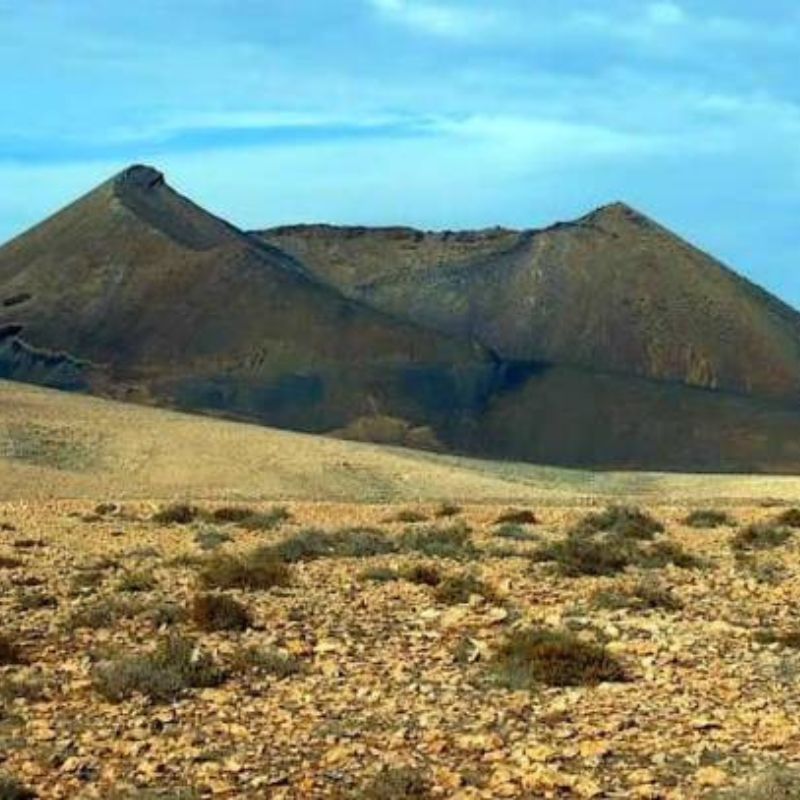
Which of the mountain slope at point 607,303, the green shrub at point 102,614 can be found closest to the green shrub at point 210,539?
the green shrub at point 102,614

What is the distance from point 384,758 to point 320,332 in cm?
11951

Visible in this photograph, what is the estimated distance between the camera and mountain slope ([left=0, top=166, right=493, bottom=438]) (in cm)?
12181

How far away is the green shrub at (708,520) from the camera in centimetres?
3516

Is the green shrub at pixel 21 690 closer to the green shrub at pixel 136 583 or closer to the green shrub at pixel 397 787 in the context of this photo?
the green shrub at pixel 397 787

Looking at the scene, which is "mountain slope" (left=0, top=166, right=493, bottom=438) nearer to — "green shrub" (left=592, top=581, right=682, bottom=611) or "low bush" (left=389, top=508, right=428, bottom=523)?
"low bush" (left=389, top=508, right=428, bottom=523)

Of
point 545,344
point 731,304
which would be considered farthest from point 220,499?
point 731,304

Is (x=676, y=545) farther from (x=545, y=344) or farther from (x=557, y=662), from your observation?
(x=545, y=344)

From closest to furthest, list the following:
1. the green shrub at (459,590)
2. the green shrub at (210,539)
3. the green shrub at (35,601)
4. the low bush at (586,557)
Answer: the green shrub at (35,601) → the green shrub at (459,590) → the low bush at (586,557) → the green shrub at (210,539)

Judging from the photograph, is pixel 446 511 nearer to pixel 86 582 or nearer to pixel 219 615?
pixel 86 582

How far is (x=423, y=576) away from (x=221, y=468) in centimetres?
4042

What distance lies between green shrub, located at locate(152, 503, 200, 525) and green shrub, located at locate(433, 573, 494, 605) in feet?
48.3

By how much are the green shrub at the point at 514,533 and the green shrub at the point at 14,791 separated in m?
19.7

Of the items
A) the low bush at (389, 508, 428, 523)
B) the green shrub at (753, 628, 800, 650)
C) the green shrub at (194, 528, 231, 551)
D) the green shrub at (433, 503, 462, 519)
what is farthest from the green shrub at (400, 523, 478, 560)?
the green shrub at (753, 628, 800, 650)

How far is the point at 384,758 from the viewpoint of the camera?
11.4 m
